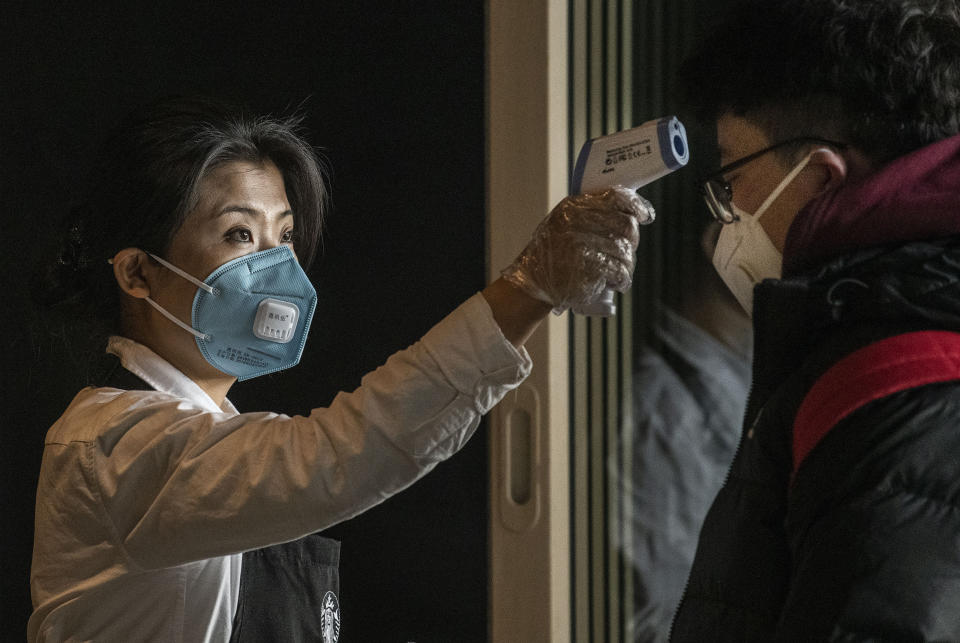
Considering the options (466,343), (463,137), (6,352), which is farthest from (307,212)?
(6,352)

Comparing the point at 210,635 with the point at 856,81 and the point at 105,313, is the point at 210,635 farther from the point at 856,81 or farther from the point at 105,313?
the point at 856,81

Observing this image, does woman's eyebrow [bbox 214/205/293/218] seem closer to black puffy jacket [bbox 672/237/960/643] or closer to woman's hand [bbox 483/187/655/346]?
woman's hand [bbox 483/187/655/346]

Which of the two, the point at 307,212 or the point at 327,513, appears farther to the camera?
the point at 307,212

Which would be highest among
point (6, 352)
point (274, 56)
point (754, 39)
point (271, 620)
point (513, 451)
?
point (274, 56)

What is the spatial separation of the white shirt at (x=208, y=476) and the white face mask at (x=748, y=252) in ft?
1.01

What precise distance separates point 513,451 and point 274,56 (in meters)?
1.08

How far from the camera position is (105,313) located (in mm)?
1465

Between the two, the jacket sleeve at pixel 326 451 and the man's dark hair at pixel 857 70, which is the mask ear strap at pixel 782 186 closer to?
the man's dark hair at pixel 857 70

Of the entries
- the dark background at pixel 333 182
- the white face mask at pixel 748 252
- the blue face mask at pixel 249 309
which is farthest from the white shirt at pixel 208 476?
the dark background at pixel 333 182

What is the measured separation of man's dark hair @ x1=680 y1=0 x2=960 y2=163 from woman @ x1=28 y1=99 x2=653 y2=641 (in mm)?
182

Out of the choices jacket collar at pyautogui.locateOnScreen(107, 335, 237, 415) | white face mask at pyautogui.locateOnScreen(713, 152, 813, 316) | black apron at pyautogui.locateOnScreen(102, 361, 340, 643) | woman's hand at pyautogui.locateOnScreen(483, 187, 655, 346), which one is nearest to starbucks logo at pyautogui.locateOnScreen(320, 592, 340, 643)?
black apron at pyautogui.locateOnScreen(102, 361, 340, 643)

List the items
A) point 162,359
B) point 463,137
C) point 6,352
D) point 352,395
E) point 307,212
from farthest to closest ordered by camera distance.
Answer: point 6,352 < point 463,137 < point 307,212 < point 162,359 < point 352,395

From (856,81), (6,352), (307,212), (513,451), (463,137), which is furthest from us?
(6,352)

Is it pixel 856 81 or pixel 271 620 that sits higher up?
pixel 856 81
